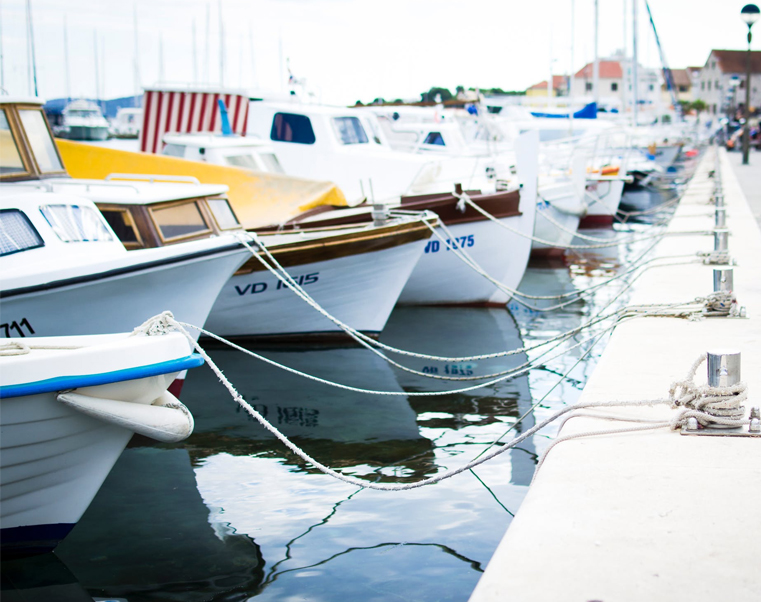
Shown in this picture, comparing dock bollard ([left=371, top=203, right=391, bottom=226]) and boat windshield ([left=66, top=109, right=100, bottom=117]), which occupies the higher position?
boat windshield ([left=66, top=109, right=100, bottom=117])

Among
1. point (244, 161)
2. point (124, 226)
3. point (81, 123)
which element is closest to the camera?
point (124, 226)

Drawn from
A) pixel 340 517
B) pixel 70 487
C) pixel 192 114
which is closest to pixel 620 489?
pixel 340 517

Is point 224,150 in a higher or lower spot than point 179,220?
higher

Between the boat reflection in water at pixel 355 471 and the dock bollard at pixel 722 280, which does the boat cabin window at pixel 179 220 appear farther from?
the dock bollard at pixel 722 280

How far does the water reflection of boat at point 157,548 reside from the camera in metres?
4.55

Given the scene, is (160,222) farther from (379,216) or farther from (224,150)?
(224,150)

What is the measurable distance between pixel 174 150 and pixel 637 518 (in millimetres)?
11744

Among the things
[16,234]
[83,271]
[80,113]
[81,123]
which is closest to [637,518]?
[83,271]

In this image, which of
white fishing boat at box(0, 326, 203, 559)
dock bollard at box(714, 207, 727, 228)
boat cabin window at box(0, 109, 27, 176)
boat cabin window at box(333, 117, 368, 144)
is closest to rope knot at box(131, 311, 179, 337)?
white fishing boat at box(0, 326, 203, 559)

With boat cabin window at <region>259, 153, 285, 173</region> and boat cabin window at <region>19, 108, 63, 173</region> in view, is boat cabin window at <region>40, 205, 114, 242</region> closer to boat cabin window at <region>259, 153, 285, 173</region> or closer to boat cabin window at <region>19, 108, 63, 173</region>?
boat cabin window at <region>19, 108, 63, 173</region>

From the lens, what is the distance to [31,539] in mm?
4773

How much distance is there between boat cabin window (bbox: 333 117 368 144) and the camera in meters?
15.1

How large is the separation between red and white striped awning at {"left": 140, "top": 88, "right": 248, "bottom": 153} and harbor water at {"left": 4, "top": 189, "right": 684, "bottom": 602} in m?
7.00

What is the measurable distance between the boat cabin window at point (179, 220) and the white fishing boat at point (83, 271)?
2.64 ft
